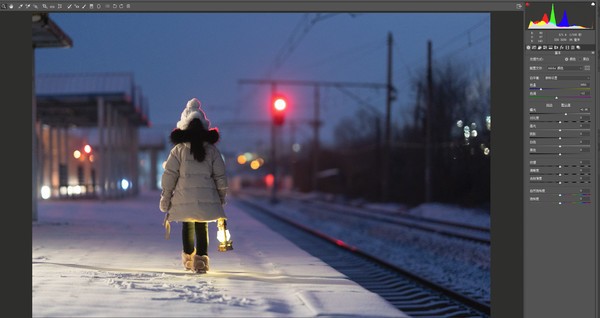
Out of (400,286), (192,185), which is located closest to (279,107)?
(400,286)

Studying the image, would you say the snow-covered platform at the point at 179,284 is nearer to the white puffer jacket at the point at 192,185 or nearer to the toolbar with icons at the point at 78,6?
the white puffer jacket at the point at 192,185

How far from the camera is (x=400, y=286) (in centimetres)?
1170

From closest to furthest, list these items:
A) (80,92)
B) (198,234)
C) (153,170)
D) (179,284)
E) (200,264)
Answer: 1. (179,284)
2. (198,234)
3. (200,264)
4. (80,92)
5. (153,170)

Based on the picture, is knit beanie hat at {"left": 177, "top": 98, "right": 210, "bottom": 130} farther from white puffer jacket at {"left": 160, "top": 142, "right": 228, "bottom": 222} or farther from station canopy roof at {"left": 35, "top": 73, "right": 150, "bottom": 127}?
station canopy roof at {"left": 35, "top": 73, "right": 150, "bottom": 127}

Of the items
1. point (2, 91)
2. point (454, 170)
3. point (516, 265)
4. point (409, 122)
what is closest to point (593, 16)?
point (516, 265)

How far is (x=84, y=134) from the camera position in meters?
52.7

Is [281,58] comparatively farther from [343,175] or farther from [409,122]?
[343,175]

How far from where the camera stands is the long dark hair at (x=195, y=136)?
781 cm

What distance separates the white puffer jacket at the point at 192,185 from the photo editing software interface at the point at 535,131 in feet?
7.66

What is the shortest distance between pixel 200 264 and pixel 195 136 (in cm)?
131

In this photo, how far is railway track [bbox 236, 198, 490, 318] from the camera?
30.9 ft

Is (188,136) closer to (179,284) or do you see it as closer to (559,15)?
(179,284)

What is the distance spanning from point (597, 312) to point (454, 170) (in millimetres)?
26942

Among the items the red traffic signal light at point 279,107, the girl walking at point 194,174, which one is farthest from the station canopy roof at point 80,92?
the girl walking at point 194,174
